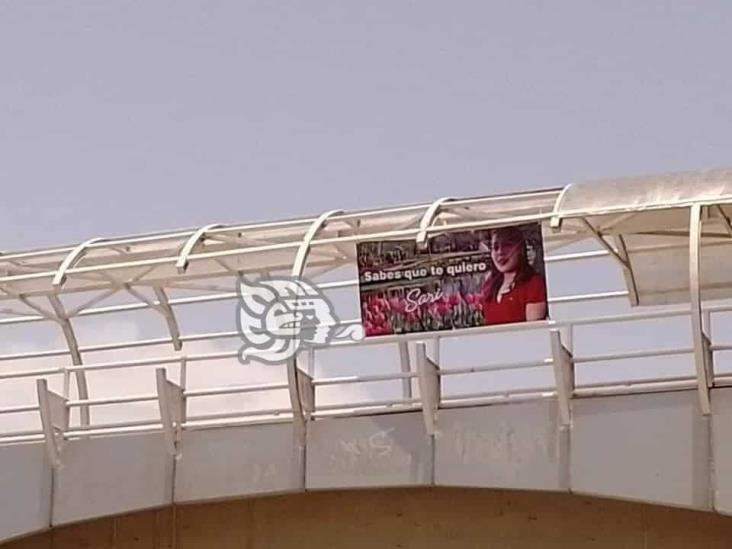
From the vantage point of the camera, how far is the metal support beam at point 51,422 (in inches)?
882

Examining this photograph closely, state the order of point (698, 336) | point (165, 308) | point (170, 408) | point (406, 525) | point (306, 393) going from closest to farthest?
point (698, 336) → point (306, 393) → point (170, 408) → point (406, 525) → point (165, 308)

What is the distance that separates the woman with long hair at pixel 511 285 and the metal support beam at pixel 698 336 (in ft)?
8.29

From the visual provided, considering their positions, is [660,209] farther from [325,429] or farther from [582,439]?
[325,429]

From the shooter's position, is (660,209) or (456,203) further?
(456,203)

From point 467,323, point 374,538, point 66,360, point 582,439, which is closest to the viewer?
point 582,439

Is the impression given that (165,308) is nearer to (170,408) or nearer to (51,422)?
(51,422)

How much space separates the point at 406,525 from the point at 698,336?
6026 millimetres

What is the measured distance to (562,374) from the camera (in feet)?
62.8

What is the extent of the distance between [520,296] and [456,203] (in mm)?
1924

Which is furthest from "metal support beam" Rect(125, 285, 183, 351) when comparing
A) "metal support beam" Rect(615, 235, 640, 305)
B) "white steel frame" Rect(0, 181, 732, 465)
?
"metal support beam" Rect(615, 235, 640, 305)

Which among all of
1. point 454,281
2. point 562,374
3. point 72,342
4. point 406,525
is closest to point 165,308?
point 72,342

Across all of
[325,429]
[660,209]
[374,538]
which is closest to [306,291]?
[325,429]

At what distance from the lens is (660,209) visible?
19281 millimetres

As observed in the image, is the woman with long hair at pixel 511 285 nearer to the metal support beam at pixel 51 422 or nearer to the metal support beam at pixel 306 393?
the metal support beam at pixel 306 393
